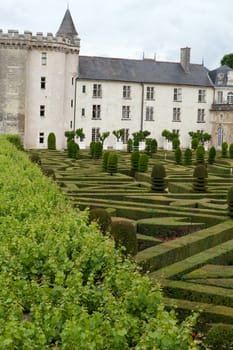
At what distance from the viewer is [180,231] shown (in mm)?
17328

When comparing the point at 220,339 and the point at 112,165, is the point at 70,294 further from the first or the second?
the point at 112,165

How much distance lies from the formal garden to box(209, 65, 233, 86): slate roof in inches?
1552

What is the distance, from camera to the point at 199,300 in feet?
36.7

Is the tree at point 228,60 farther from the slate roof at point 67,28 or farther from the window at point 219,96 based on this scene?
the slate roof at point 67,28

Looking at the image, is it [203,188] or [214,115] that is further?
[214,115]

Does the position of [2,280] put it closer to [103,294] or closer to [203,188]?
[103,294]

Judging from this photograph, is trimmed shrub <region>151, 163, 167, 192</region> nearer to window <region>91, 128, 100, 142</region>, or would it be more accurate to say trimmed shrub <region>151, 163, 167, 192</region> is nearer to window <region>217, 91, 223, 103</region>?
window <region>91, 128, 100, 142</region>

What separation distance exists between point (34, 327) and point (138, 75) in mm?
55427

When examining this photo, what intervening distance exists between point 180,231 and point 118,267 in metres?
9.83

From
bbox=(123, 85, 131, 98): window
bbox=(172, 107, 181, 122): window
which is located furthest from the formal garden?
bbox=(172, 107, 181, 122): window

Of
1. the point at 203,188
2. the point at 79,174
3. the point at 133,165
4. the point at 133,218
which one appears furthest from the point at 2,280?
the point at 133,165

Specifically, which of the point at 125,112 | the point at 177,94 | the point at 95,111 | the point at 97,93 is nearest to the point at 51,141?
the point at 95,111

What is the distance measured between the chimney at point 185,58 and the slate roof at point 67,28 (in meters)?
11.3

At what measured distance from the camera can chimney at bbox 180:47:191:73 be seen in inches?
2427
